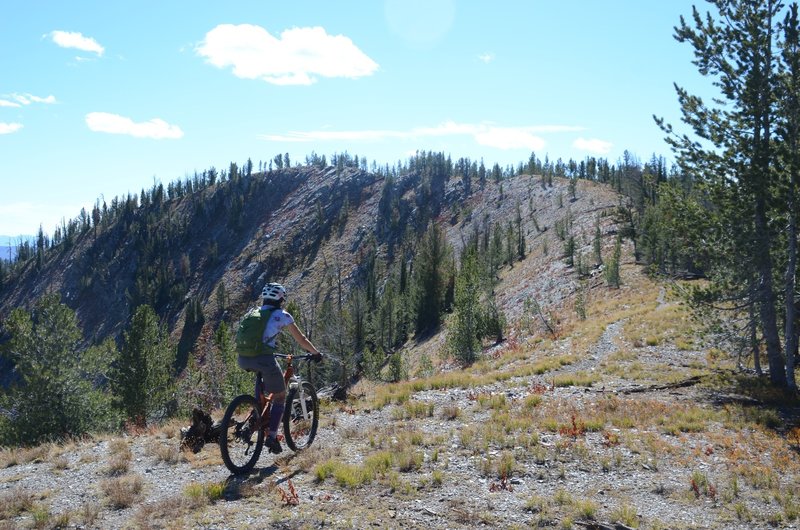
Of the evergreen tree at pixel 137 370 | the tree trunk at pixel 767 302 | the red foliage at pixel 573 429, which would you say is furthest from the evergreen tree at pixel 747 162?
the evergreen tree at pixel 137 370

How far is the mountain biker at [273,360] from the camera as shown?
337 inches

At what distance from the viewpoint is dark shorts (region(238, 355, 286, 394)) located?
8.61 metres

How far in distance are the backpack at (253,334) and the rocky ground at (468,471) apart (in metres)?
2.17

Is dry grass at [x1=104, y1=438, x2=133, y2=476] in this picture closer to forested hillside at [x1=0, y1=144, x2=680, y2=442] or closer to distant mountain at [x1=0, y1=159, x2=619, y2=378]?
forested hillside at [x1=0, y1=144, x2=680, y2=442]

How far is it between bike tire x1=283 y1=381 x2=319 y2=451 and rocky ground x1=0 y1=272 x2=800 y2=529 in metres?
0.40

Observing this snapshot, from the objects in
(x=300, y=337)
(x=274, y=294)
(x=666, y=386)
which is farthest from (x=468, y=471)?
(x=666, y=386)

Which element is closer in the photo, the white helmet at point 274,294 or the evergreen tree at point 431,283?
the white helmet at point 274,294

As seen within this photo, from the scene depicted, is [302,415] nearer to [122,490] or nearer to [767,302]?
[122,490]

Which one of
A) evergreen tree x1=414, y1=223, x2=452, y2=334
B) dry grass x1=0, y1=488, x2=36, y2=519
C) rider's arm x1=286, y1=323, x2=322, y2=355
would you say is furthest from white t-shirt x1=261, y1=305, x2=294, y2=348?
evergreen tree x1=414, y1=223, x2=452, y2=334

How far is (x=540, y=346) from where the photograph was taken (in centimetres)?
2917

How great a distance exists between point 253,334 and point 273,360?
586 millimetres

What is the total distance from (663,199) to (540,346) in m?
14.6

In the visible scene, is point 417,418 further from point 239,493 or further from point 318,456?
point 239,493

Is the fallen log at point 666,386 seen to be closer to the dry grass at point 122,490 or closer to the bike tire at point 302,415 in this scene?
the bike tire at point 302,415
